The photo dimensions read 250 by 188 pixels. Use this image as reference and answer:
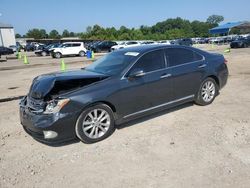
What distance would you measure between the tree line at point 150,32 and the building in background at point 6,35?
2281cm

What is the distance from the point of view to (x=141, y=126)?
524 cm

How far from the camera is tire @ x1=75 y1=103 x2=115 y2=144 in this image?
4.47m

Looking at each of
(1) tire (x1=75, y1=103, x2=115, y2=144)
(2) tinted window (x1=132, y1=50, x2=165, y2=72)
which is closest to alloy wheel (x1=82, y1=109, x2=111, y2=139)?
(1) tire (x1=75, y1=103, x2=115, y2=144)

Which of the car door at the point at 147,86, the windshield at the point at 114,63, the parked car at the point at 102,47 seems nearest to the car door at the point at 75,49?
the parked car at the point at 102,47

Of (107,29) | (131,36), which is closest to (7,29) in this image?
(107,29)

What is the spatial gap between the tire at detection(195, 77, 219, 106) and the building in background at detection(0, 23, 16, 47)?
86.4 m

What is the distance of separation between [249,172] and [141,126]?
7.38 ft

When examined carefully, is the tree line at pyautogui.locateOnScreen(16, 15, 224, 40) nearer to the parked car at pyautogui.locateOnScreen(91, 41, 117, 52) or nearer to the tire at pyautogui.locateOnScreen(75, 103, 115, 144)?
the parked car at pyautogui.locateOnScreen(91, 41, 117, 52)

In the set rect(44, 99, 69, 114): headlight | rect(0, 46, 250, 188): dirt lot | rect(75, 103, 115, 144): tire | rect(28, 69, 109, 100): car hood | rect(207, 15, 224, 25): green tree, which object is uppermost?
rect(207, 15, 224, 25): green tree

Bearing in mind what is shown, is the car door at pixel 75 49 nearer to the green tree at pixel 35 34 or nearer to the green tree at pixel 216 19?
the green tree at pixel 35 34

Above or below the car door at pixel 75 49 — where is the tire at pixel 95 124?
below

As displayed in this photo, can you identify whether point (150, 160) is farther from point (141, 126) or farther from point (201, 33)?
point (201, 33)

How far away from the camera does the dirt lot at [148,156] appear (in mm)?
3443

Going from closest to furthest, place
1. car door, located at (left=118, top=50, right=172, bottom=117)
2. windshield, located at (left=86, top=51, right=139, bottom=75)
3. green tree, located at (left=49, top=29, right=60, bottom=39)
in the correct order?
car door, located at (left=118, top=50, right=172, bottom=117)
windshield, located at (left=86, top=51, right=139, bottom=75)
green tree, located at (left=49, top=29, right=60, bottom=39)
